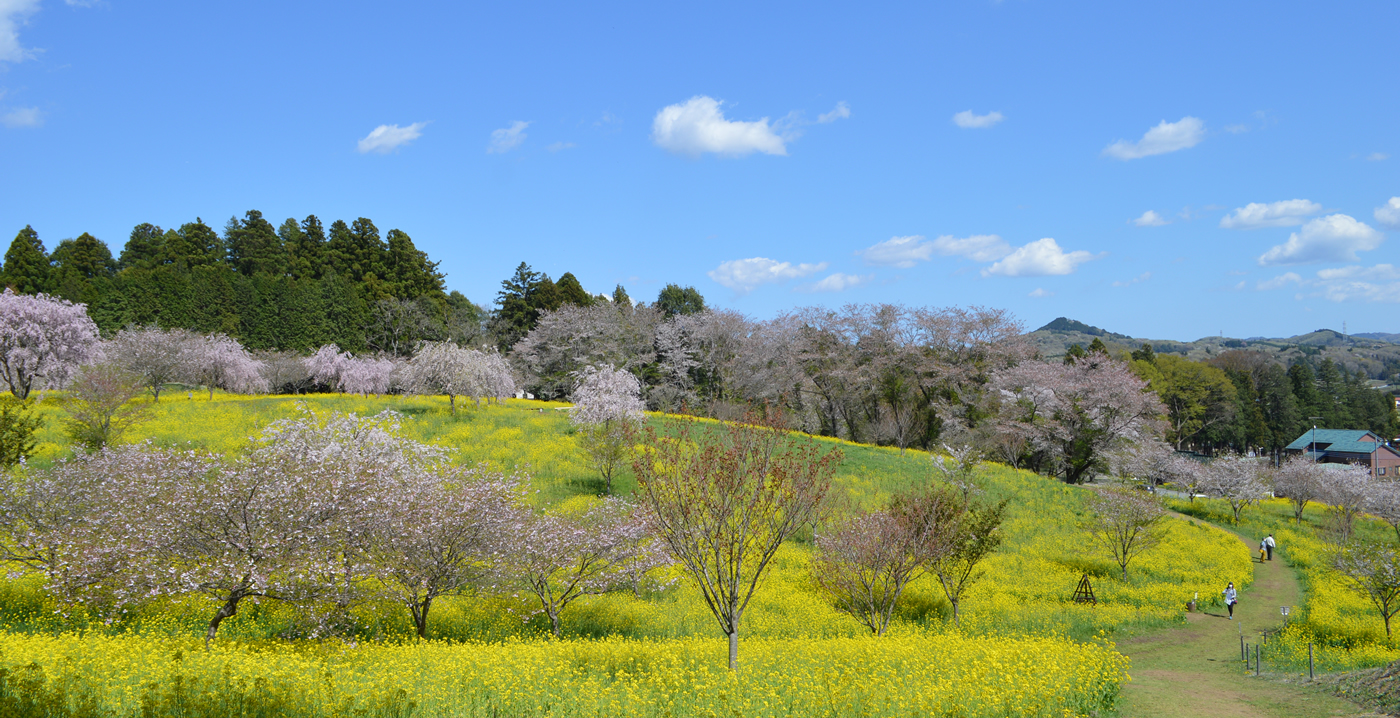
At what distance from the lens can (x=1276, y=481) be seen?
52.4 m

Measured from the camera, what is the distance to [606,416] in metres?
29.4

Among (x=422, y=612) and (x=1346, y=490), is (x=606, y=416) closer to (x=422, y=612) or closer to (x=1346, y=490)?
(x=422, y=612)

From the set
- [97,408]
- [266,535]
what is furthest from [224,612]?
[97,408]

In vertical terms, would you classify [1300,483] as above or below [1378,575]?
below

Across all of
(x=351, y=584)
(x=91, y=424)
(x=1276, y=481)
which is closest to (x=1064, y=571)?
(x=351, y=584)

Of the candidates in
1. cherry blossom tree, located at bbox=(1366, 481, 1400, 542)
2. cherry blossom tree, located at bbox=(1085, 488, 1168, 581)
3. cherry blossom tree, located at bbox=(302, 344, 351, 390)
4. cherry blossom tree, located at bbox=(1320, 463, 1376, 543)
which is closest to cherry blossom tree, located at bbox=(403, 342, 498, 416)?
cherry blossom tree, located at bbox=(302, 344, 351, 390)

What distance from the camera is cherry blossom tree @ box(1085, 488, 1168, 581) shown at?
2633cm

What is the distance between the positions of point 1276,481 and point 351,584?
63991mm

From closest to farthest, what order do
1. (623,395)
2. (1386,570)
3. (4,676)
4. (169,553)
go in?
1. (4,676)
2. (169,553)
3. (1386,570)
4. (623,395)

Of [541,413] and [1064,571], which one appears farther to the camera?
[541,413]

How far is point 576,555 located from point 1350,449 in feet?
349

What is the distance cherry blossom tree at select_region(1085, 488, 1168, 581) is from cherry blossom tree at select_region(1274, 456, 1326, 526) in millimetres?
23722

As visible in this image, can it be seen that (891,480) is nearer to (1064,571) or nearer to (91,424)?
(1064,571)

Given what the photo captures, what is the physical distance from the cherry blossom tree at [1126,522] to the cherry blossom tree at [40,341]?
49.1 metres
